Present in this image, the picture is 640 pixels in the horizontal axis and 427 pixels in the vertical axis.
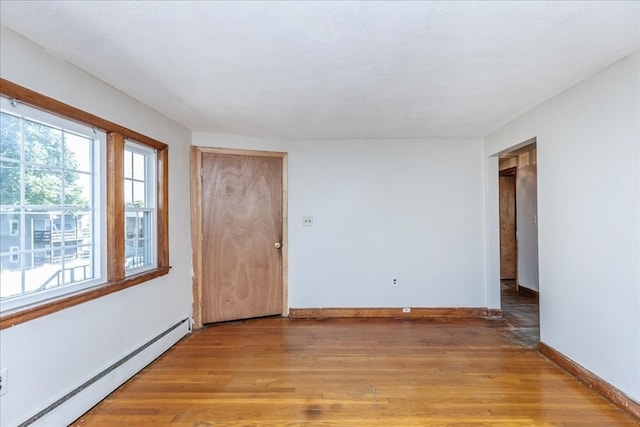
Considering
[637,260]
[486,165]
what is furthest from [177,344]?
[486,165]

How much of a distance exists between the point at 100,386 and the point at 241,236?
1.97 meters

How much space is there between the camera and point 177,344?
324 centimetres

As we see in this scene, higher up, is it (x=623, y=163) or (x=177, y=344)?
(x=623, y=163)

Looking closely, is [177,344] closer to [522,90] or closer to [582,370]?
[582,370]

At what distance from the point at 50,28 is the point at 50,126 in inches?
22.9

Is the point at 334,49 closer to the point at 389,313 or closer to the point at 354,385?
the point at 354,385

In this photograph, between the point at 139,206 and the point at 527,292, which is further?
the point at 527,292

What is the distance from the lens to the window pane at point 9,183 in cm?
173

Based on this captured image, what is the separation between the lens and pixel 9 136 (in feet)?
5.78

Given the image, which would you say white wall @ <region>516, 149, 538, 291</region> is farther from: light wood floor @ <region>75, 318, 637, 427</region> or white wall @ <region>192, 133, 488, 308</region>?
light wood floor @ <region>75, 318, 637, 427</region>

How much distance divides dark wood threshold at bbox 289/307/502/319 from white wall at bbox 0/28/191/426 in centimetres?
148

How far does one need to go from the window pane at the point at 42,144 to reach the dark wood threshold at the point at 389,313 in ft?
9.34

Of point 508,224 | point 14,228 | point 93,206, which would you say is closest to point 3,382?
point 14,228

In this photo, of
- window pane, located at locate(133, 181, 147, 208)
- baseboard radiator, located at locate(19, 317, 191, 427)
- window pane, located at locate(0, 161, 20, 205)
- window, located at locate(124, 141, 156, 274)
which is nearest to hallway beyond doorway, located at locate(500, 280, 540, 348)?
baseboard radiator, located at locate(19, 317, 191, 427)
